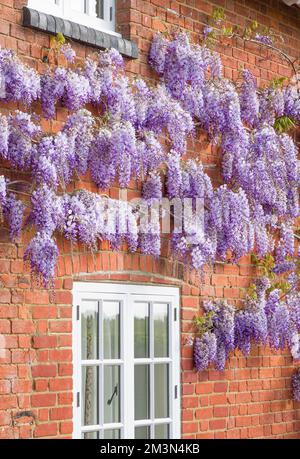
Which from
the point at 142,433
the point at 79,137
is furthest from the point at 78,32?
the point at 142,433

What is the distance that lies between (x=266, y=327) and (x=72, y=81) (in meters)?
2.65

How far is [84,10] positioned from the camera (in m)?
7.09

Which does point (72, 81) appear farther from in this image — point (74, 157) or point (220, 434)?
point (220, 434)

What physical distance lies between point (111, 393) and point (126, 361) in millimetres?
241

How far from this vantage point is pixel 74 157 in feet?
21.4

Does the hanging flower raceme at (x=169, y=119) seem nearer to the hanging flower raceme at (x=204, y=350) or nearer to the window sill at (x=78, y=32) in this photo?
the window sill at (x=78, y=32)

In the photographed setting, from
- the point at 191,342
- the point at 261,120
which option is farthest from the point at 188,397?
the point at 261,120

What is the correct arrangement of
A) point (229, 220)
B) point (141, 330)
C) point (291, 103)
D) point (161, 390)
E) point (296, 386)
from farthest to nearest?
point (291, 103), point (296, 386), point (229, 220), point (161, 390), point (141, 330)

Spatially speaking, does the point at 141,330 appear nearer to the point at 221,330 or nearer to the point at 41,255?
the point at 221,330

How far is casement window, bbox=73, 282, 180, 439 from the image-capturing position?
6.74m

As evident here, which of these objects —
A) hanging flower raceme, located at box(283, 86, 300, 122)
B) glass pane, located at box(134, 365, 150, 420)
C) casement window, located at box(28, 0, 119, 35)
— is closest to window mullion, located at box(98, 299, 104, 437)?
glass pane, located at box(134, 365, 150, 420)

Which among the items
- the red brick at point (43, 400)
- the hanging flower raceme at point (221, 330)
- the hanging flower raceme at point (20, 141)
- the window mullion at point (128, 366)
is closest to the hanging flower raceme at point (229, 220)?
the hanging flower raceme at point (221, 330)

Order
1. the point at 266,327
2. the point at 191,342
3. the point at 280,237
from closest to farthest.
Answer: the point at 191,342 → the point at 266,327 → the point at 280,237

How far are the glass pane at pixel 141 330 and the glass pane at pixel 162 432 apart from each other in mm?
523
